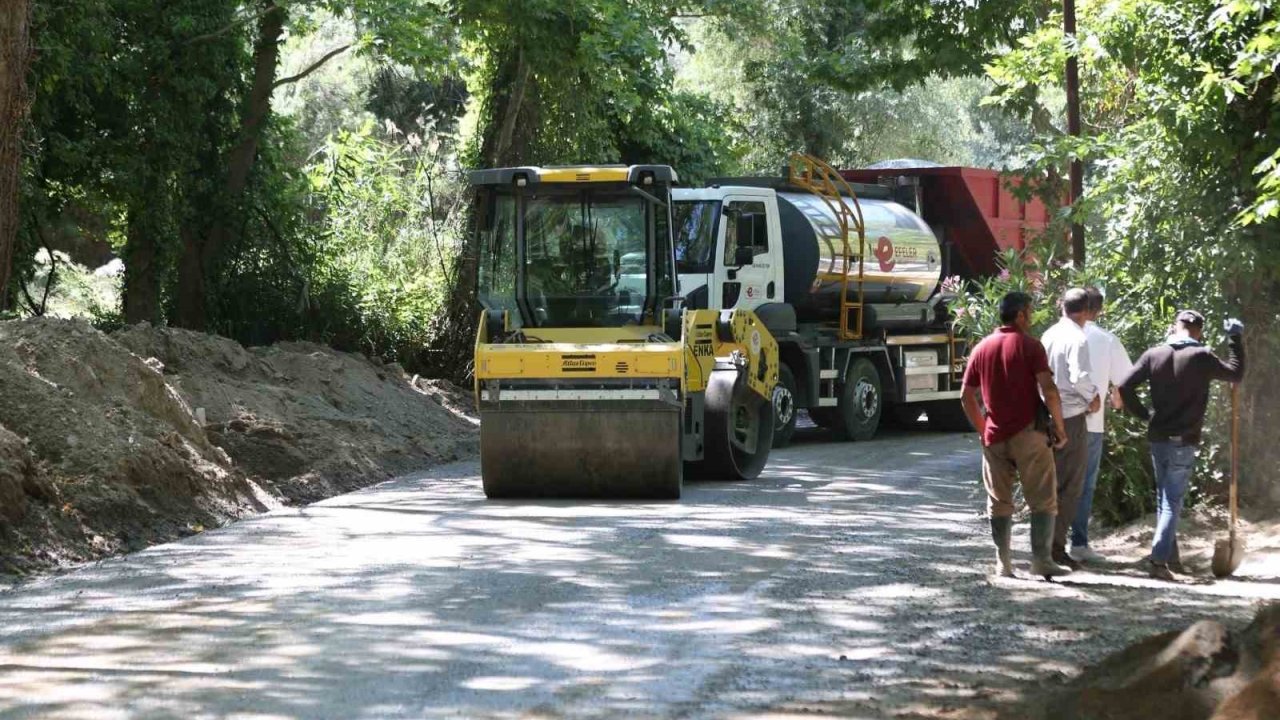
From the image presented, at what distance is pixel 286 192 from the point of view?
2602 centimetres

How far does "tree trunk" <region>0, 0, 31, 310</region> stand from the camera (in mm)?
15344

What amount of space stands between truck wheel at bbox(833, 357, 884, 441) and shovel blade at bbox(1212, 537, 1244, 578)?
1162 centimetres

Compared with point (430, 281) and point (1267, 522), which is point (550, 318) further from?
point (430, 281)

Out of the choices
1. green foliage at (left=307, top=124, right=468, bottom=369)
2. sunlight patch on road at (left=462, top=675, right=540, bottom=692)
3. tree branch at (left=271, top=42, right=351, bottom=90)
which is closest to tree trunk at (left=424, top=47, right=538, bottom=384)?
green foliage at (left=307, top=124, right=468, bottom=369)

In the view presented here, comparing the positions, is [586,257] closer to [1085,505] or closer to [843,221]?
[843,221]

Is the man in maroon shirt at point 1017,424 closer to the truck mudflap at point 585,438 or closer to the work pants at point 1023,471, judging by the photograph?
the work pants at point 1023,471

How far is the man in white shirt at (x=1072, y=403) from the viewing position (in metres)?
11.2

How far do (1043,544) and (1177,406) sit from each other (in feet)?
4.02

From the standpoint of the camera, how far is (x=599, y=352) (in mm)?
15336

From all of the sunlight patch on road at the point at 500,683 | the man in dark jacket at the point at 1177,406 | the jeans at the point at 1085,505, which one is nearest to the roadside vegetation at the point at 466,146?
the man in dark jacket at the point at 1177,406

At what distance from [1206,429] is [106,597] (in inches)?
307

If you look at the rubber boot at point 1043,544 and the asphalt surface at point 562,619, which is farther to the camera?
the rubber boot at point 1043,544

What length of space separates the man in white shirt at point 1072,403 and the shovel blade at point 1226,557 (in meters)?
0.94

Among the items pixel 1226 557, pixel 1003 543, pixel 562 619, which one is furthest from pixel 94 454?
pixel 1226 557
